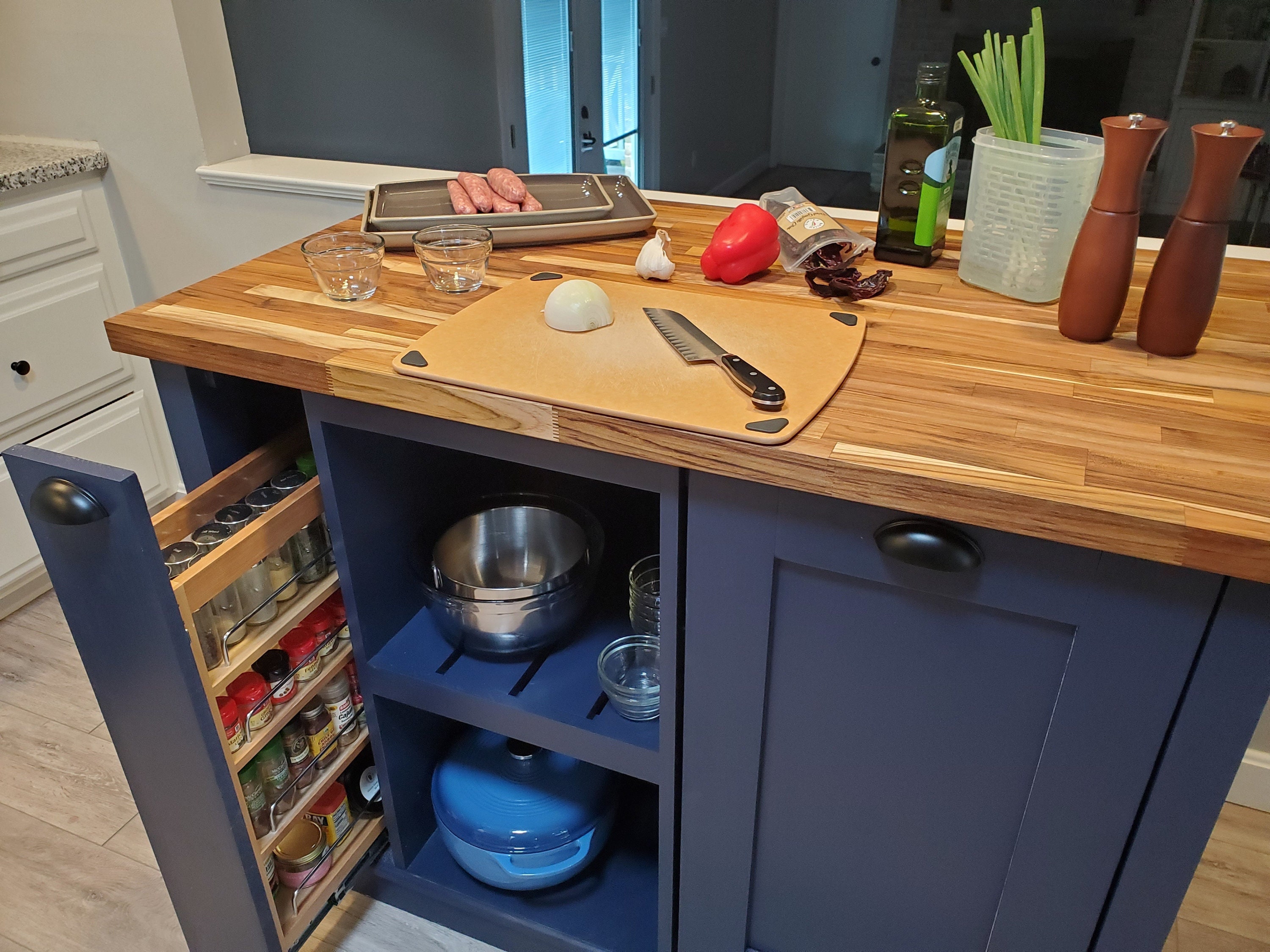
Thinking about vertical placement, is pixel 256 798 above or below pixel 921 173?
below

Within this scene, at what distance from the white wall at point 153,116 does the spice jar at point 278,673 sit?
3.26ft

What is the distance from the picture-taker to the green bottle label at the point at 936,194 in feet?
3.69

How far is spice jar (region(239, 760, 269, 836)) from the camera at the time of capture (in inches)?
44.3

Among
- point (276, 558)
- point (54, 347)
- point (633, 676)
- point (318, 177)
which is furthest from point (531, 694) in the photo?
point (54, 347)

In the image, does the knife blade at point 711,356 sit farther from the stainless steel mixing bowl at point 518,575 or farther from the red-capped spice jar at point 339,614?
the red-capped spice jar at point 339,614

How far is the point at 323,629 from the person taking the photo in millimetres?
1209

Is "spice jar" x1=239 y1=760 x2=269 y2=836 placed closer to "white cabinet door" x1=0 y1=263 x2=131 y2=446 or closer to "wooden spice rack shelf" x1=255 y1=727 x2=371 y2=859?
"wooden spice rack shelf" x1=255 y1=727 x2=371 y2=859

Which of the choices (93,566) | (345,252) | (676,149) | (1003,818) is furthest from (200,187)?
(676,149)

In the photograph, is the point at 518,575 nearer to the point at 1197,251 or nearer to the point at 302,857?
the point at 302,857

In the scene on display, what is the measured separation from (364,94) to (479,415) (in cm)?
162

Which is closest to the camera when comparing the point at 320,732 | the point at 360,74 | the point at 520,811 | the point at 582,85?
the point at 320,732

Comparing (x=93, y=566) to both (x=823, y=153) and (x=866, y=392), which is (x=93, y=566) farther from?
(x=823, y=153)

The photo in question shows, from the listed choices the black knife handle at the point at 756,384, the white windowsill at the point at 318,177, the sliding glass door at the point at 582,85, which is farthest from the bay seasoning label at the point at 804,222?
the sliding glass door at the point at 582,85

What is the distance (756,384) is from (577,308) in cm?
25
